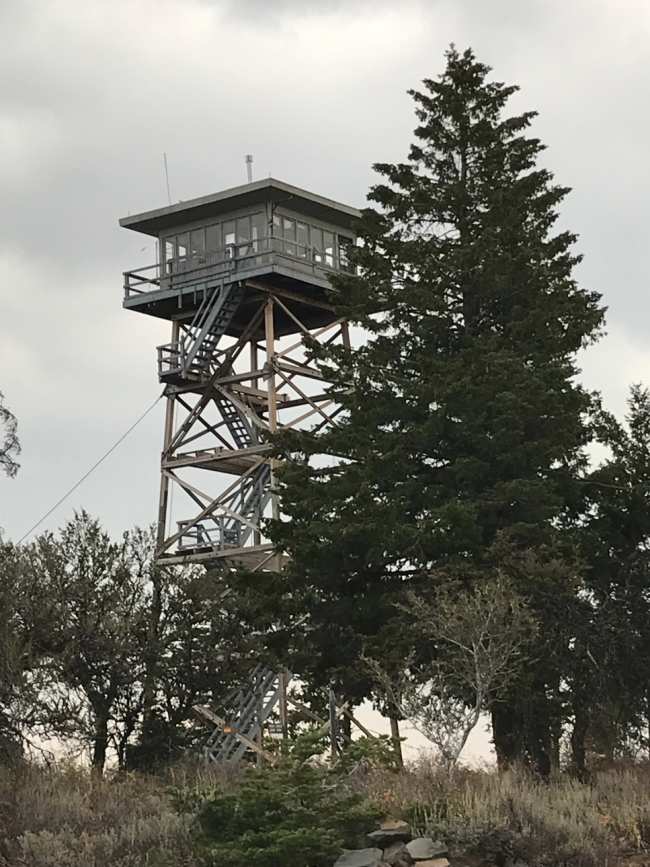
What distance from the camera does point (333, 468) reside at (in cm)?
2959

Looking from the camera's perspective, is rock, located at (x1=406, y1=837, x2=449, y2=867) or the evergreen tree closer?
rock, located at (x1=406, y1=837, x2=449, y2=867)

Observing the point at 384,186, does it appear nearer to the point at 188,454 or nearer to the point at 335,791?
the point at 188,454

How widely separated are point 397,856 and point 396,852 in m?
0.09

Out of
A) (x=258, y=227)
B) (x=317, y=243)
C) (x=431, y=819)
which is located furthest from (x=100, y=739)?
(x=317, y=243)

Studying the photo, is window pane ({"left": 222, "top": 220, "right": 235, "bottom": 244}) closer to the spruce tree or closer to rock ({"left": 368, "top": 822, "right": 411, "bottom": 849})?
the spruce tree

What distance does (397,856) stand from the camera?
601 inches

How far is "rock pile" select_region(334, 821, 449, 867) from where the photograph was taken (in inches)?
593

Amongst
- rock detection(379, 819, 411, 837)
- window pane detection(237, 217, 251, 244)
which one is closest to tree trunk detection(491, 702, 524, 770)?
rock detection(379, 819, 411, 837)

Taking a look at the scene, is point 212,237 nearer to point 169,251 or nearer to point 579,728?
point 169,251

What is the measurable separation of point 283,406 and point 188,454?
138 inches

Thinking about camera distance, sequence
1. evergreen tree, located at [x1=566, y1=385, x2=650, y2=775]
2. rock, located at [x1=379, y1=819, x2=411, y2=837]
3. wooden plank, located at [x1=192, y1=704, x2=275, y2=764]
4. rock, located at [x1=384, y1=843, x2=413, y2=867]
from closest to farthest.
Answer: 1. rock, located at [x1=384, y1=843, x2=413, y2=867]
2. rock, located at [x1=379, y1=819, x2=411, y2=837]
3. evergreen tree, located at [x1=566, y1=385, x2=650, y2=775]
4. wooden plank, located at [x1=192, y1=704, x2=275, y2=764]

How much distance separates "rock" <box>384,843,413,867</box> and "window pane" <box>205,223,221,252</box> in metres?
27.7

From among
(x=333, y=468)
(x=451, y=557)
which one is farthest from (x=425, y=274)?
(x=451, y=557)

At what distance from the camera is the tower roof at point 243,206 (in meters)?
40.2
